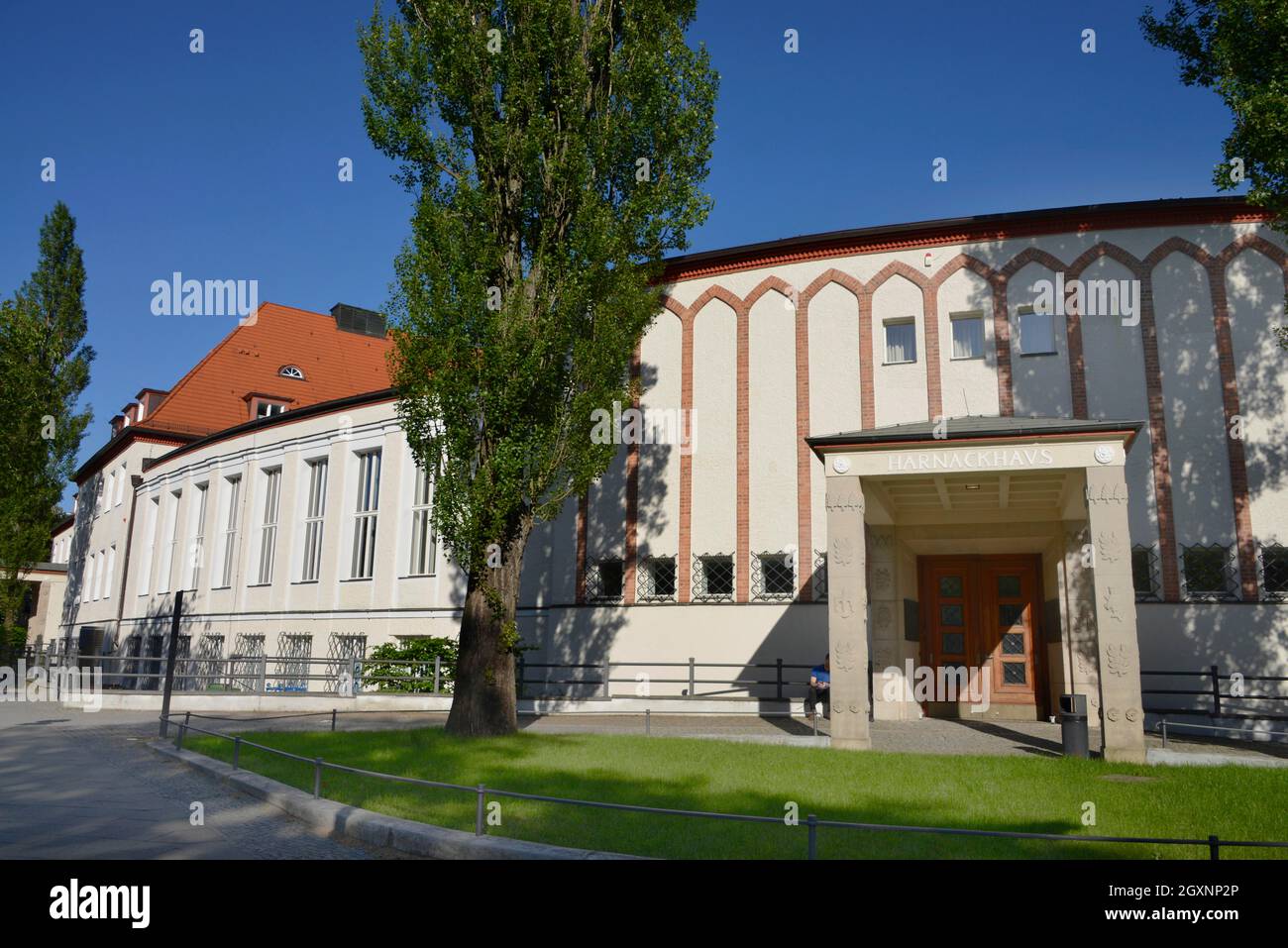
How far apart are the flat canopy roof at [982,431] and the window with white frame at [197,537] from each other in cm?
2803

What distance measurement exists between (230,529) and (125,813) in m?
26.6

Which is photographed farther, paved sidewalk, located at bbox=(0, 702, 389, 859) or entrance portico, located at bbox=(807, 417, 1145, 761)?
entrance portico, located at bbox=(807, 417, 1145, 761)

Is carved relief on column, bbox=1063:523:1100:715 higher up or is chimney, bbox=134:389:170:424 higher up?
chimney, bbox=134:389:170:424

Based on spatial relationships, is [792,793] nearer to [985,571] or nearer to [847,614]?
[847,614]

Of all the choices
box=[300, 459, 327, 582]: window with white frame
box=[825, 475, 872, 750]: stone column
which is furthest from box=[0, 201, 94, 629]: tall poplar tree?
box=[825, 475, 872, 750]: stone column

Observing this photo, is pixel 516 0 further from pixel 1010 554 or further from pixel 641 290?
pixel 1010 554

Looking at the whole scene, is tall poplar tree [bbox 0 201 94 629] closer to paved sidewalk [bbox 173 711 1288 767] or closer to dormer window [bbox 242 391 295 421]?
dormer window [bbox 242 391 295 421]

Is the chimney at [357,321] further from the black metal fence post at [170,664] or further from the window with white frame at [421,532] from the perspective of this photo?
the black metal fence post at [170,664]

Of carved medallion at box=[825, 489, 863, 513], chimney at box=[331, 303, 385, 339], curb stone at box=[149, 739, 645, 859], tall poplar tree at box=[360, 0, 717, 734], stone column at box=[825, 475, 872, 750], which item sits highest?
chimney at box=[331, 303, 385, 339]

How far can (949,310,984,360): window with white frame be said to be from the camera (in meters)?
20.8

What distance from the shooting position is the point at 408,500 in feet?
88.7

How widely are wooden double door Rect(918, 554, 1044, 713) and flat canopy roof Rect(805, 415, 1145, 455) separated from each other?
17.7 ft

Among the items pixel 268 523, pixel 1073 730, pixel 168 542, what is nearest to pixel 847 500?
pixel 1073 730

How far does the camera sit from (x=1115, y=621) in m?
11.9
